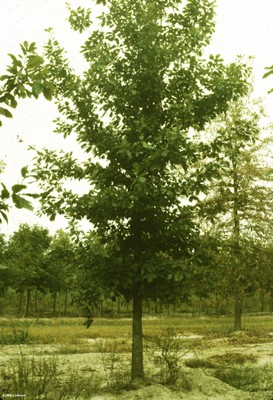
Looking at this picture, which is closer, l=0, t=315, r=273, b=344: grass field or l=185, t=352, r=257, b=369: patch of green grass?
l=185, t=352, r=257, b=369: patch of green grass

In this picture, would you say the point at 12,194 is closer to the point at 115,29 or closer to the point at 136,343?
the point at 136,343

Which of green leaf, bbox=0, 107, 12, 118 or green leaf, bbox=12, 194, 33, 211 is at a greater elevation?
Result: green leaf, bbox=0, 107, 12, 118

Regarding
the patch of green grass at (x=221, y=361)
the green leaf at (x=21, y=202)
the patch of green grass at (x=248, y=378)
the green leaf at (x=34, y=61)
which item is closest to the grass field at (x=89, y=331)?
the patch of green grass at (x=221, y=361)

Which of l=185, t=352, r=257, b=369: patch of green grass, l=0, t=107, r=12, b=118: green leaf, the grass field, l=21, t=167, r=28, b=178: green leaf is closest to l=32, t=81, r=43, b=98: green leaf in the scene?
l=0, t=107, r=12, b=118: green leaf

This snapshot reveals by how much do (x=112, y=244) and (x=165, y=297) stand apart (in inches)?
57.3

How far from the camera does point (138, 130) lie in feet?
22.4

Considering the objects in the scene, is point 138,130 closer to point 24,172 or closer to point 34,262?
point 24,172

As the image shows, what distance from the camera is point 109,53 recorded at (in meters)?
7.78

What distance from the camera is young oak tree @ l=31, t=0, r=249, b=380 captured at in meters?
6.91

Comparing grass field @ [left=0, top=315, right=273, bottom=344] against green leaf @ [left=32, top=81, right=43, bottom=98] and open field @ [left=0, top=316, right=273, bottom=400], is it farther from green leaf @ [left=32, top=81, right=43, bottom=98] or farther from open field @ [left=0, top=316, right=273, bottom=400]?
green leaf @ [left=32, top=81, right=43, bottom=98]

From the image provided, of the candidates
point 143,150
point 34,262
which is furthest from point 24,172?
point 34,262

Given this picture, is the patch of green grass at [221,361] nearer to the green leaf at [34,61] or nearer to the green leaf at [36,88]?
the green leaf at [36,88]

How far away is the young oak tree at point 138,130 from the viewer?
6906 millimetres

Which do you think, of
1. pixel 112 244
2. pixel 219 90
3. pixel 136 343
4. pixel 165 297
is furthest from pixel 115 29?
pixel 136 343
